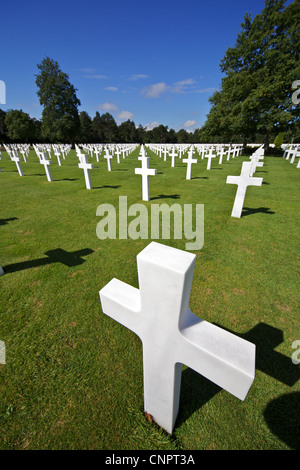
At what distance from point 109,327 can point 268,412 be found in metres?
1.82

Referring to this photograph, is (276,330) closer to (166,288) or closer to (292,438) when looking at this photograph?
(292,438)

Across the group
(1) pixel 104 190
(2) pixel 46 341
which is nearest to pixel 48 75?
(1) pixel 104 190

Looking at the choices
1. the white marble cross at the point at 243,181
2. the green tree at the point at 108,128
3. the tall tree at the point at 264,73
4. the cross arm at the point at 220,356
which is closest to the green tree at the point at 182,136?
the green tree at the point at 108,128

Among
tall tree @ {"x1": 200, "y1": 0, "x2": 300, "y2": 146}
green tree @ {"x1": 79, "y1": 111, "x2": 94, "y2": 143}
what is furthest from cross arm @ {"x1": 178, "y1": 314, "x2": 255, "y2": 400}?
green tree @ {"x1": 79, "y1": 111, "x2": 94, "y2": 143}

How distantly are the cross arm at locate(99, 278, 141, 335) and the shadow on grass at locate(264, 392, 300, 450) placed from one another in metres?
1.57

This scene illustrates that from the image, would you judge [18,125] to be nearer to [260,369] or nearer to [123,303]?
[123,303]

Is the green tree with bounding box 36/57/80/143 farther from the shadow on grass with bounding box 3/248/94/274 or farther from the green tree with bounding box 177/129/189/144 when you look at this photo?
the green tree with bounding box 177/129/189/144

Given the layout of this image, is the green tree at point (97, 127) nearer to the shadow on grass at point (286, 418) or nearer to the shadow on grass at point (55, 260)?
the shadow on grass at point (55, 260)

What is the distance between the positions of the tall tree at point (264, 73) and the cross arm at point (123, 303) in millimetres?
31177

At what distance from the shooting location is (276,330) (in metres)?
2.36

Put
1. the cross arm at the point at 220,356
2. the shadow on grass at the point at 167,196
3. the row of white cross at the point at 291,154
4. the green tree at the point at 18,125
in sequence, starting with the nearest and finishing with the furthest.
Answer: the cross arm at the point at 220,356 < the shadow on grass at the point at 167,196 < the row of white cross at the point at 291,154 < the green tree at the point at 18,125

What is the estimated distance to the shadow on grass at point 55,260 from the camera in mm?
3604

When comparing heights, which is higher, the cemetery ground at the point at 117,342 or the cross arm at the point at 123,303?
the cross arm at the point at 123,303

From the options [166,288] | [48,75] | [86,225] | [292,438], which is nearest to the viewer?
[166,288]
